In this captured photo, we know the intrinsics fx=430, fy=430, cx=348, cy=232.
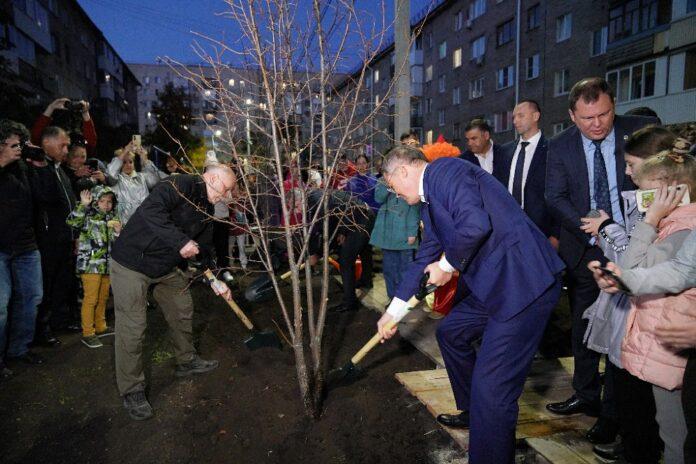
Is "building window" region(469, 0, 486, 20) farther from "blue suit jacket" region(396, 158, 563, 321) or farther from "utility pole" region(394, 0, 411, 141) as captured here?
"blue suit jacket" region(396, 158, 563, 321)

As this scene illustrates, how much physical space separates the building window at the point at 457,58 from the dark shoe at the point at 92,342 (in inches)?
1207

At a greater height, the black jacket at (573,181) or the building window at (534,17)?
the building window at (534,17)

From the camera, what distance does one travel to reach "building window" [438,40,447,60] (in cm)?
3192

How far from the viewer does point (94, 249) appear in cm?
491

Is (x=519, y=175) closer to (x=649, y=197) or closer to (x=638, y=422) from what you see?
(x=649, y=197)

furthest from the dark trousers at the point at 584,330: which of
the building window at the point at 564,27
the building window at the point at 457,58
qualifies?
the building window at the point at 457,58

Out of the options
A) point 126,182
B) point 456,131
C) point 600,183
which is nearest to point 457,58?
point 456,131

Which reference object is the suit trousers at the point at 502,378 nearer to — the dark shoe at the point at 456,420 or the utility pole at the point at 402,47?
the dark shoe at the point at 456,420

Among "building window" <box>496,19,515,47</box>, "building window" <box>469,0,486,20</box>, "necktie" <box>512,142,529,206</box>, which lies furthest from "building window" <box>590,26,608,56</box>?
"necktie" <box>512,142,529,206</box>

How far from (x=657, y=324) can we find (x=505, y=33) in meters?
27.8

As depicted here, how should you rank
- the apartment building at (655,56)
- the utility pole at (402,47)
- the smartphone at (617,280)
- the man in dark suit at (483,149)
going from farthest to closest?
the apartment building at (655,56) → the utility pole at (402,47) → the man in dark suit at (483,149) → the smartphone at (617,280)

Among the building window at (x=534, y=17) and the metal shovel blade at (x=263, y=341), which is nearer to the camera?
the metal shovel blade at (x=263, y=341)

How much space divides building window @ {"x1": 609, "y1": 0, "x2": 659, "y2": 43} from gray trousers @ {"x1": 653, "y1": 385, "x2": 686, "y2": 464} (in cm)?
1974

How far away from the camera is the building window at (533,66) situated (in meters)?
23.4
